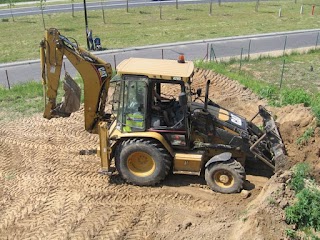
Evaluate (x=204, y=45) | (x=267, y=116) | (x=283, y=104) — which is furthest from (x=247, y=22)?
(x=267, y=116)

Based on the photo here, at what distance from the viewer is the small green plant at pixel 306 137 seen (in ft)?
34.2

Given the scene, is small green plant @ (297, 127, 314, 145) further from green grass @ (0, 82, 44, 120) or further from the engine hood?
green grass @ (0, 82, 44, 120)

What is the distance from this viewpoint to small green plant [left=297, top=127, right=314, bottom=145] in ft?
34.2

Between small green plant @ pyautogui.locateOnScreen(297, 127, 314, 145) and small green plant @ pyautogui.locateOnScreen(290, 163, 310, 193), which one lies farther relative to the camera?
small green plant @ pyautogui.locateOnScreen(297, 127, 314, 145)

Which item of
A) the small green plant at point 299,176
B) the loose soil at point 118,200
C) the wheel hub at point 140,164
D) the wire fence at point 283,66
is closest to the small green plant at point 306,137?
the loose soil at point 118,200

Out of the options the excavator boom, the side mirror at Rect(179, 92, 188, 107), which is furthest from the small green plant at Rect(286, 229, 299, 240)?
the excavator boom

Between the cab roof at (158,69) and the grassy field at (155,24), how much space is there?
17.7 meters

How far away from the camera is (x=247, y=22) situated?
35.0 m

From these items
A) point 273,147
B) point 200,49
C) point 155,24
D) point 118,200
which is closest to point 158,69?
point 118,200

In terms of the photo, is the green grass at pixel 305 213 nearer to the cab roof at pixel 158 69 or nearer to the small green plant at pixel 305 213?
the small green plant at pixel 305 213

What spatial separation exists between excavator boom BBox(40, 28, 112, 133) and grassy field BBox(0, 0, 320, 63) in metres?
16.5

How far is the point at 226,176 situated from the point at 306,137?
2572mm

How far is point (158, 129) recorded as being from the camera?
31.4ft

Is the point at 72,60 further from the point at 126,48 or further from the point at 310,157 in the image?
the point at 126,48
